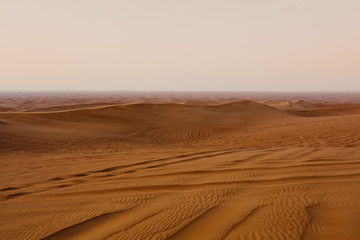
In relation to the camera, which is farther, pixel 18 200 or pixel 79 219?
pixel 18 200

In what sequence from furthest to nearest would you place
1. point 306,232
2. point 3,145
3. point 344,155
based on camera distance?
1. point 3,145
2. point 344,155
3. point 306,232

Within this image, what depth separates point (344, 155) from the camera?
5.60 meters

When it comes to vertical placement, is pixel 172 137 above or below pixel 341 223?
below

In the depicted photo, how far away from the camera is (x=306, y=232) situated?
2.45 m

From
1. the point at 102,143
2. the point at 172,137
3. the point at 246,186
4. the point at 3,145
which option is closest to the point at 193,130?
the point at 172,137

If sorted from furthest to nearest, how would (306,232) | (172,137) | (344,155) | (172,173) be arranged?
(172,137) → (344,155) → (172,173) → (306,232)

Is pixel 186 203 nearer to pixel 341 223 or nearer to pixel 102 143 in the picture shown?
pixel 341 223

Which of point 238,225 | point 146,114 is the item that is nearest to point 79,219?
point 238,225

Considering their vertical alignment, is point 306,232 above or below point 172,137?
above

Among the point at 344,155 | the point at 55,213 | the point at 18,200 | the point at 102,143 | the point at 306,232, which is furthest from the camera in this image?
the point at 102,143

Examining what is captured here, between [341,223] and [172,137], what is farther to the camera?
[172,137]

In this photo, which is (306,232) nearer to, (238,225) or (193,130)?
(238,225)

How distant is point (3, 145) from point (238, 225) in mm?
7688

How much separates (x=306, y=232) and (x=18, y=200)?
3414mm
